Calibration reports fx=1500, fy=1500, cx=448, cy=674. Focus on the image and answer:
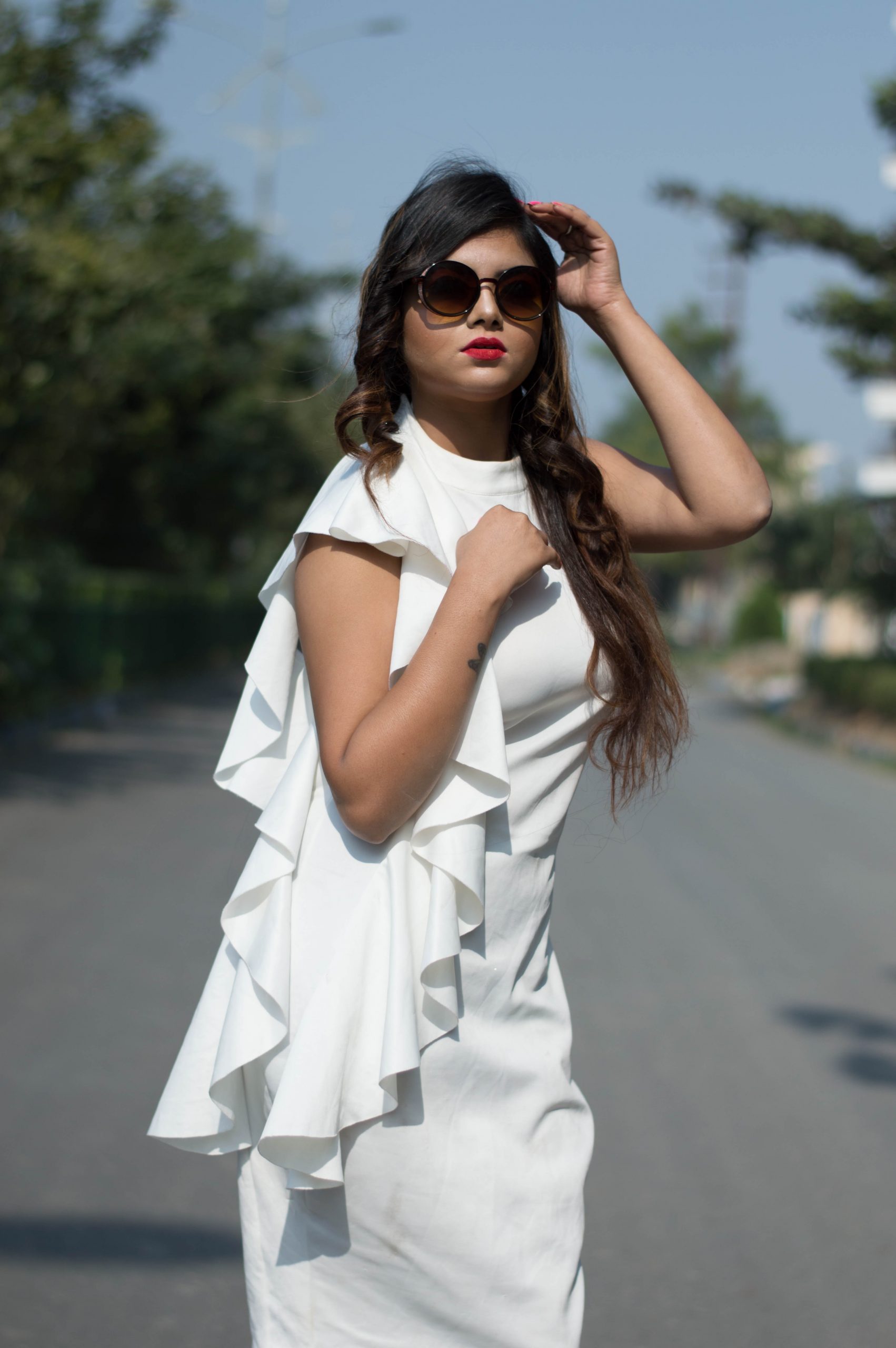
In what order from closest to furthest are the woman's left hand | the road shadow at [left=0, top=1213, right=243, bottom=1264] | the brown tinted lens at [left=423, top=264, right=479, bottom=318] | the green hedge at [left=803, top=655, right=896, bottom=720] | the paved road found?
the brown tinted lens at [left=423, top=264, right=479, bottom=318] → the woman's left hand → the paved road → the road shadow at [left=0, top=1213, right=243, bottom=1264] → the green hedge at [left=803, top=655, right=896, bottom=720]

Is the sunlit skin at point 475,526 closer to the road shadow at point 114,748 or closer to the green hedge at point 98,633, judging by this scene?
the road shadow at point 114,748

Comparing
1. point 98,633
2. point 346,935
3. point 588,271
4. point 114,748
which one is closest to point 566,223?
point 588,271

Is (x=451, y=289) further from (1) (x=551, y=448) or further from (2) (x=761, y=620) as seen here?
(2) (x=761, y=620)

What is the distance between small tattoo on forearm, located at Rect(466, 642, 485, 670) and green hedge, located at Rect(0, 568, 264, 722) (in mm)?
13814

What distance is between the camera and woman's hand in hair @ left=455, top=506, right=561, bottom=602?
175 centimetres

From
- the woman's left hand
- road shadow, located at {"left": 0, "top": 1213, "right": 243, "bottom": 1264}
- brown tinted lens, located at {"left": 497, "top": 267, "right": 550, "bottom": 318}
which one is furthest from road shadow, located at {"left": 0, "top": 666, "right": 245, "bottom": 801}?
brown tinted lens, located at {"left": 497, "top": 267, "right": 550, "bottom": 318}

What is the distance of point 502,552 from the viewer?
1.78 metres

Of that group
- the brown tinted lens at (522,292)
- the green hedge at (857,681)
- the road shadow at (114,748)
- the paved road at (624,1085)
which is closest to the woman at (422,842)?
the brown tinted lens at (522,292)

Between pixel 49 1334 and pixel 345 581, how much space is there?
2231mm

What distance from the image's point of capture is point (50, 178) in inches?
455

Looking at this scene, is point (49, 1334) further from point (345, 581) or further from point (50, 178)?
point (50, 178)

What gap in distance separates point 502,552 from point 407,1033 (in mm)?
566

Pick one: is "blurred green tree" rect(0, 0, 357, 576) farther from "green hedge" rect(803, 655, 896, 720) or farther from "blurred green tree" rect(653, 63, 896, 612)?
"green hedge" rect(803, 655, 896, 720)

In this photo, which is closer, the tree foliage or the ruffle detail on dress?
the ruffle detail on dress
